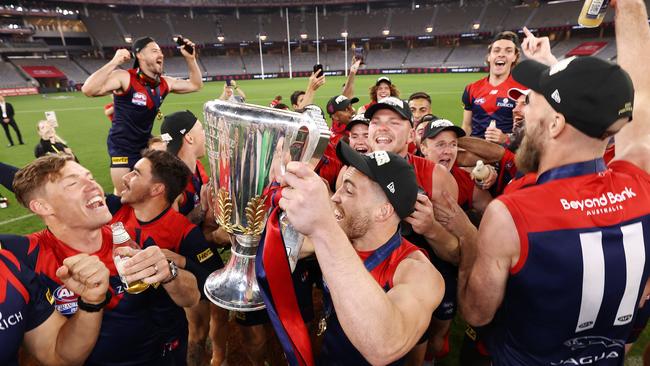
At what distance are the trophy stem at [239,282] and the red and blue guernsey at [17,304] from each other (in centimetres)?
94

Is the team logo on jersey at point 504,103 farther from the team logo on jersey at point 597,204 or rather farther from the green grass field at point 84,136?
the team logo on jersey at point 597,204

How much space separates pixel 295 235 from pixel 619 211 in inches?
60.2

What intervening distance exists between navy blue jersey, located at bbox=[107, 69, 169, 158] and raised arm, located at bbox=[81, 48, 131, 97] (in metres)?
0.20

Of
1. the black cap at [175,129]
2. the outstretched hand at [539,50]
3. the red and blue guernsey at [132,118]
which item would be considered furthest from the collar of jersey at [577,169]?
the red and blue guernsey at [132,118]

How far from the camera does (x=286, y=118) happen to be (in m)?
1.15

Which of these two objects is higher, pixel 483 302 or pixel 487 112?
pixel 487 112

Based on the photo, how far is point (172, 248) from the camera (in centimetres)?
285

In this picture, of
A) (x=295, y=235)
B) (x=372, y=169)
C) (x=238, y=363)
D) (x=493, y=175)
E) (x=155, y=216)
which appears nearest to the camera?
(x=295, y=235)

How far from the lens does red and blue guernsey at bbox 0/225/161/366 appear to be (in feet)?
7.07

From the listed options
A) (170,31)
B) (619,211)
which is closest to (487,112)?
(619,211)

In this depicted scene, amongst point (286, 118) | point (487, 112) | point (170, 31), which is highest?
point (170, 31)

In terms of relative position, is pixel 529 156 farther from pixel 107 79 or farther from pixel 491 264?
pixel 107 79

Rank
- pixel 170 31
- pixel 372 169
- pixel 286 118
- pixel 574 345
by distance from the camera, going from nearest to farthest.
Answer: pixel 286 118 < pixel 574 345 < pixel 372 169 < pixel 170 31

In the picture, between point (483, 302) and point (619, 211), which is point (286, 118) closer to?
point (483, 302)
